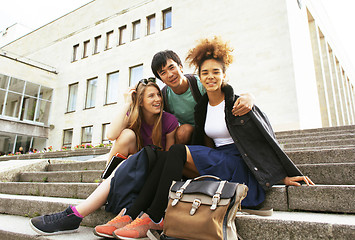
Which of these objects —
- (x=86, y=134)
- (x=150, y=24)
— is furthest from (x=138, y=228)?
(x=86, y=134)

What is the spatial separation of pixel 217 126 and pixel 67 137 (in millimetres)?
16070

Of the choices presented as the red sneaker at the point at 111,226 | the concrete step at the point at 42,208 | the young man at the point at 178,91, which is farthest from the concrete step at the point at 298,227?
the concrete step at the point at 42,208

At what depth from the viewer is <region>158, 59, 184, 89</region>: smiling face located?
2717 millimetres

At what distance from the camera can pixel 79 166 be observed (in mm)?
4719

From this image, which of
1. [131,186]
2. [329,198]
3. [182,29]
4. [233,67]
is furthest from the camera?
[182,29]

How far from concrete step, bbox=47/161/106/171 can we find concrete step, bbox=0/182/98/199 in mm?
936

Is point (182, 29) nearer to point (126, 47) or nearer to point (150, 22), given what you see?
point (150, 22)

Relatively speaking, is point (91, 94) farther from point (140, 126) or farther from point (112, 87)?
point (140, 126)

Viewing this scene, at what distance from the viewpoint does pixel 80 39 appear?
57.6 feet

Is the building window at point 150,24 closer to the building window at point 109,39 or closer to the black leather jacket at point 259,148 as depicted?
the building window at point 109,39

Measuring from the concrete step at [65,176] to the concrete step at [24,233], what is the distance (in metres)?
1.12

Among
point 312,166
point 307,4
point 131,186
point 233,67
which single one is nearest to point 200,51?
point 131,186

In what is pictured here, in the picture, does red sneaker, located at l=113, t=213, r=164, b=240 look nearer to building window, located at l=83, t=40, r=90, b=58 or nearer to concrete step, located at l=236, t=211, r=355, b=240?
concrete step, located at l=236, t=211, r=355, b=240

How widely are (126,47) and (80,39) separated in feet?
15.3
